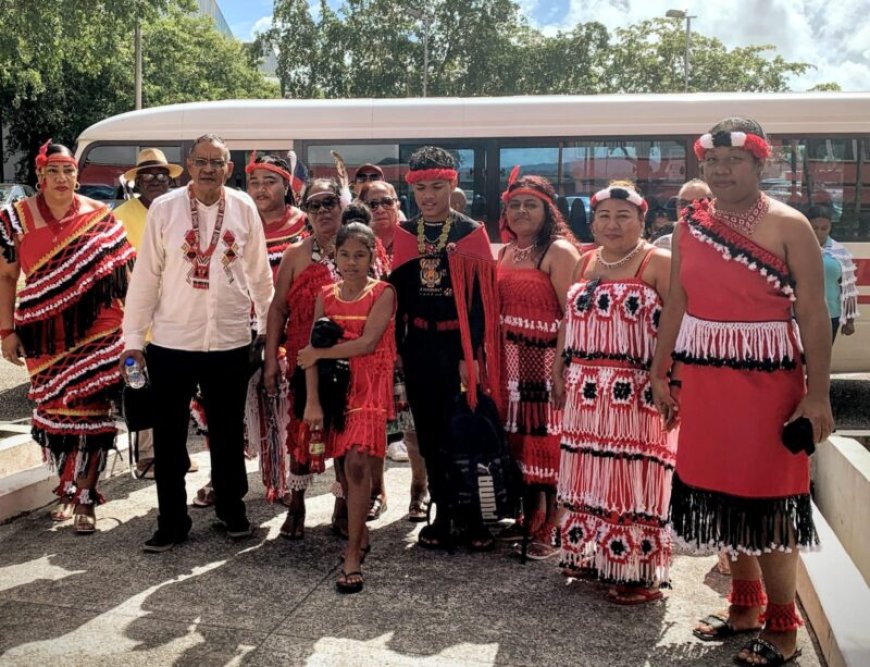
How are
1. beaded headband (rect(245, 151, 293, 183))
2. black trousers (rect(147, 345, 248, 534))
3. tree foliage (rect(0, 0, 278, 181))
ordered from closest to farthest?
1. black trousers (rect(147, 345, 248, 534))
2. beaded headband (rect(245, 151, 293, 183))
3. tree foliage (rect(0, 0, 278, 181))

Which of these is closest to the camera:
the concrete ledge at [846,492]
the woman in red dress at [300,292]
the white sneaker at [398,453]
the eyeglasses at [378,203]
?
the concrete ledge at [846,492]

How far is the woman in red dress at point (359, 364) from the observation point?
13.7 feet

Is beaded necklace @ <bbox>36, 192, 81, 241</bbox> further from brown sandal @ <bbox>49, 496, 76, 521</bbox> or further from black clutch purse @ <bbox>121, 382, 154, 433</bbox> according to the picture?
brown sandal @ <bbox>49, 496, 76, 521</bbox>

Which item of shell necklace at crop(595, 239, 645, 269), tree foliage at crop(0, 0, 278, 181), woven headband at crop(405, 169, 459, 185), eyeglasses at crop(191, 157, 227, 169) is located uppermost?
tree foliage at crop(0, 0, 278, 181)

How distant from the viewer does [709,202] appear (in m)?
3.63

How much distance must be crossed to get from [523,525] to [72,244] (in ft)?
9.28

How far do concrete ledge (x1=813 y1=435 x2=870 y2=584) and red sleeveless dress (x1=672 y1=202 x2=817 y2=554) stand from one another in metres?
1.13

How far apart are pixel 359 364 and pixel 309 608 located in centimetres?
111

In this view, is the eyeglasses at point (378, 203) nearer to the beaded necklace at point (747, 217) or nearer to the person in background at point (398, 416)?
the person in background at point (398, 416)

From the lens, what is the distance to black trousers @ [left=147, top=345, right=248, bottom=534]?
4.61m

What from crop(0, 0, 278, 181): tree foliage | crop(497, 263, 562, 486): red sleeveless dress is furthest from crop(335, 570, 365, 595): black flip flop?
crop(0, 0, 278, 181): tree foliage

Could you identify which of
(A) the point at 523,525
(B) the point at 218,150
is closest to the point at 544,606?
(A) the point at 523,525

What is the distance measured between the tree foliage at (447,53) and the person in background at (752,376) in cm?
3181

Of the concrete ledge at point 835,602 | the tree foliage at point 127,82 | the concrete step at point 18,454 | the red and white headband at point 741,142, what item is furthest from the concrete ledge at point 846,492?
the tree foliage at point 127,82
